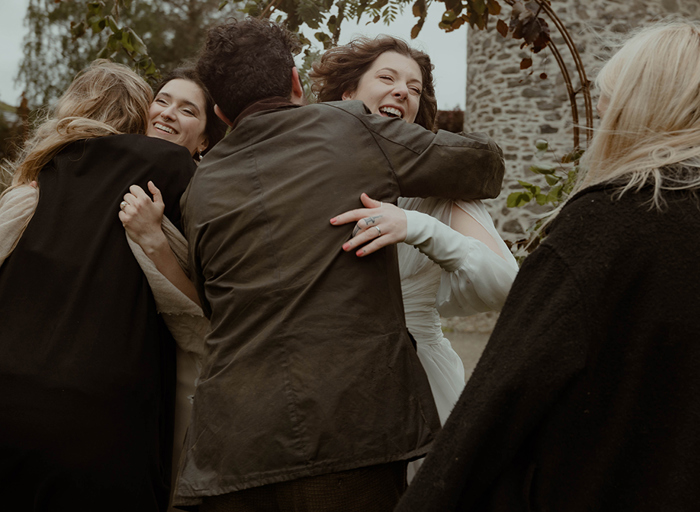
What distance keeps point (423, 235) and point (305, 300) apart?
1.11 ft

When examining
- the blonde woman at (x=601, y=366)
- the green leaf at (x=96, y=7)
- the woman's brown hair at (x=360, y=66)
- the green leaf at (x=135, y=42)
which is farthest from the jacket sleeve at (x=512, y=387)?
the green leaf at (x=96, y=7)

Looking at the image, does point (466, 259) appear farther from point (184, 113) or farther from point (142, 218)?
point (184, 113)

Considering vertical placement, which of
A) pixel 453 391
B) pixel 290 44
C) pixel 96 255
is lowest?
pixel 453 391

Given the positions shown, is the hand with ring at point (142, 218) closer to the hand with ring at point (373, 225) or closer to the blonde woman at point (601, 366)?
the hand with ring at point (373, 225)

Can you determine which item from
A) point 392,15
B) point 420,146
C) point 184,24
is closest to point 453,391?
point 420,146

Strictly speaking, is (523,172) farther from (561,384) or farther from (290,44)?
(561,384)

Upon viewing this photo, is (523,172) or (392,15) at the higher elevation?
(392,15)

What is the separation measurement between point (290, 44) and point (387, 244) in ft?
2.52

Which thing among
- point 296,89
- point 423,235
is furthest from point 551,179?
point 423,235

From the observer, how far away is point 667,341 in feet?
3.45

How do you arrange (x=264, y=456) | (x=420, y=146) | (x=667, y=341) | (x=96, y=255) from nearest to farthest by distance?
(x=667, y=341) → (x=264, y=456) → (x=420, y=146) → (x=96, y=255)

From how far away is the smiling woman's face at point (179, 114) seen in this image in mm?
2646

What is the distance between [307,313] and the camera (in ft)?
4.91

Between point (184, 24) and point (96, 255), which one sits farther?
point (184, 24)
